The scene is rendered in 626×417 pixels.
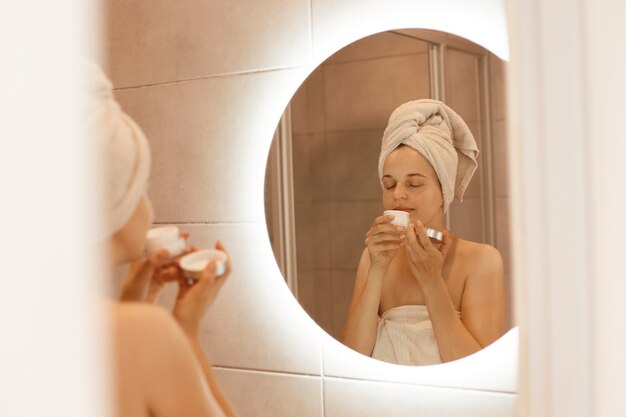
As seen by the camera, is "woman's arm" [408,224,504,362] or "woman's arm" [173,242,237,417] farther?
"woman's arm" [408,224,504,362]

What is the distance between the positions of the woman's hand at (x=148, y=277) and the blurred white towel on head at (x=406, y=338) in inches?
20.1

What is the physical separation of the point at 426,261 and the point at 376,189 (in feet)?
0.39

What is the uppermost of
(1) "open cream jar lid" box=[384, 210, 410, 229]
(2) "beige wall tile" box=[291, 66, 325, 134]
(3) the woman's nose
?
(2) "beige wall tile" box=[291, 66, 325, 134]

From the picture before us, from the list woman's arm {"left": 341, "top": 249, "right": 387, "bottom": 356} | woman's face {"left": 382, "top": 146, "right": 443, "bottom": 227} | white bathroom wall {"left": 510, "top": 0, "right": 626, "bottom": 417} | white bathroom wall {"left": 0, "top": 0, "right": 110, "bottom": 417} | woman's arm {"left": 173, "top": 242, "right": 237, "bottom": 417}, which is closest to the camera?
white bathroom wall {"left": 0, "top": 0, "right": 110, "bottom": 417}

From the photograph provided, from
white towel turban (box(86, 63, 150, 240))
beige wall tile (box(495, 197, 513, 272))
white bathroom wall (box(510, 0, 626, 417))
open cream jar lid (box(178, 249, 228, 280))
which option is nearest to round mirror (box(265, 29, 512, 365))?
beige wall tile (box(495, 197, 513, 272))

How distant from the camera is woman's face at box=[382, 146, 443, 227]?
2.93ft

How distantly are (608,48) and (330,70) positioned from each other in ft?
1.50

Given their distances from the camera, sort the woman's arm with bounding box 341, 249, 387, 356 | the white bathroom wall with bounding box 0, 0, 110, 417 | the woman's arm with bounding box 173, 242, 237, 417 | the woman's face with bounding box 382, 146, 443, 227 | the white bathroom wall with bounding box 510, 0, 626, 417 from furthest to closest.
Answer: the woman's arm with bounding box 341, 249, 387, 356 < the woman's face with bounding box 382, 146, 443, 227 < the white bathroom wall with bounding box 510, 0, 626, 417 < the woman's arm with bounding box 173, 242, 237, 417 < the white bathroom wall with bounding box 0, 0, 110, 417

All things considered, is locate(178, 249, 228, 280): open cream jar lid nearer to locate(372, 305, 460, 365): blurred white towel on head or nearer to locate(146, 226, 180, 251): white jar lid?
locate(146, 226, 180, 251): white jar lid

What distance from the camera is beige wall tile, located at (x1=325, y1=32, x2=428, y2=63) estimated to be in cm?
102

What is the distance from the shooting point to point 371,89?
1037 mm

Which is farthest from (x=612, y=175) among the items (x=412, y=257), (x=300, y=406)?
(x=300, y=406)

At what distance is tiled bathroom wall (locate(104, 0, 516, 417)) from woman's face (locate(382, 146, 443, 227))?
115mm

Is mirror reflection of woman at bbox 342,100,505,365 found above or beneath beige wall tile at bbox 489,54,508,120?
beneath
